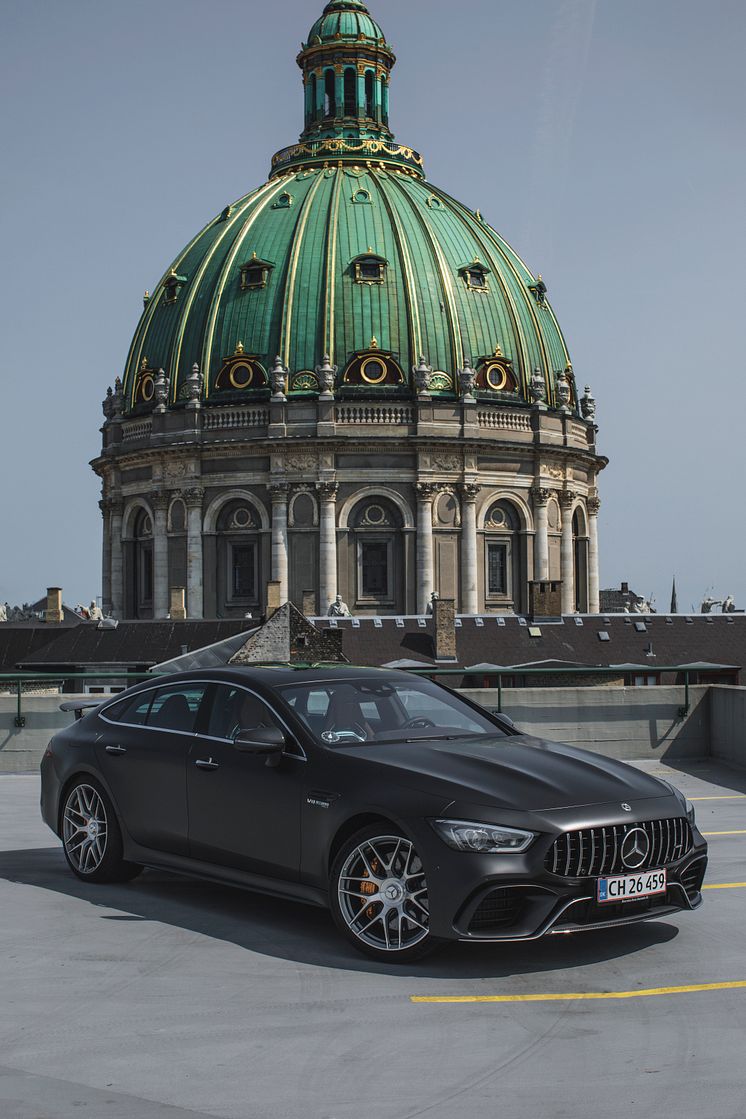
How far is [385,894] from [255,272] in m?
64.7

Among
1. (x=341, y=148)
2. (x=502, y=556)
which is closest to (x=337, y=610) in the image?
(x=502, y=556)

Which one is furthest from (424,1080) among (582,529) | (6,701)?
(582,529)

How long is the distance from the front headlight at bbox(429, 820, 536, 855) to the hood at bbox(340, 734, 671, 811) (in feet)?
0.52

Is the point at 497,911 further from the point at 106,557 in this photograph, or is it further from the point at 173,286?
the point at 106,557

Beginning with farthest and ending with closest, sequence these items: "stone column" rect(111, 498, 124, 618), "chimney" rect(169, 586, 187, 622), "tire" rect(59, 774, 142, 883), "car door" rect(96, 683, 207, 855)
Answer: "stone column" rect(111, 498, 124, 618), "chimney" rect(169, 586, 187, 622), "tire" rect(59, 774, 142, 883), "car door" rect(96, 683, 207, 855)

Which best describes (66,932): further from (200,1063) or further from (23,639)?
(23,639)

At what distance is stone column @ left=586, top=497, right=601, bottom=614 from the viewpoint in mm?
76812

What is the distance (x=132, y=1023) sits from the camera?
6488 mm

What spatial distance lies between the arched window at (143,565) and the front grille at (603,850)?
217ft

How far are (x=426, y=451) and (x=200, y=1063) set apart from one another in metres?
62.3

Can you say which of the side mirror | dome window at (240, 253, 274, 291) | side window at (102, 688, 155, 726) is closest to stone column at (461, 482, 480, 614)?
dome window at (240, 253, 274, 291)

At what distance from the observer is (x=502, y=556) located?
7044 cm

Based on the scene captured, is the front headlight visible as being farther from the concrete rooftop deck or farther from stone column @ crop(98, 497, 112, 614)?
stone column @ crop(98, 497, 112, 614)

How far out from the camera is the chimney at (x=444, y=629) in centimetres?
5241
